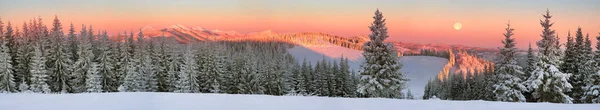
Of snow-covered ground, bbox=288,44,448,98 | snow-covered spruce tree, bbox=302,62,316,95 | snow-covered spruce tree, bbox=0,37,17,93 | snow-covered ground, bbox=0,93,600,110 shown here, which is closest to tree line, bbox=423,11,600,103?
snow-covered ground, bbox=0,93,600,110

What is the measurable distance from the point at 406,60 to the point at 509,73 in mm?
129790

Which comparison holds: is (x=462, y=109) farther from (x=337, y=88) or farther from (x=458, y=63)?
(x=458, y=63)

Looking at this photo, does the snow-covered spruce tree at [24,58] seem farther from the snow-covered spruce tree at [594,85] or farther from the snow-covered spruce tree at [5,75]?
the snow-covered spruce tree at [594,85]

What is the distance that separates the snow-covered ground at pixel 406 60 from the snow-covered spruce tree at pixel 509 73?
274ft

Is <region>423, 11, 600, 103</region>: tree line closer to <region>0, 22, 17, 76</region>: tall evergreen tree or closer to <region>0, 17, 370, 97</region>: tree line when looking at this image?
<region>0, 17, 370, 97</region>: tree line

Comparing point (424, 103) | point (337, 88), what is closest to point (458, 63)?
point (337, 88)

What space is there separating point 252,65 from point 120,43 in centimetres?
1220

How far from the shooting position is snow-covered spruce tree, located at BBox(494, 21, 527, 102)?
22375 millimetres

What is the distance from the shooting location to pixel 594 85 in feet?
68.4

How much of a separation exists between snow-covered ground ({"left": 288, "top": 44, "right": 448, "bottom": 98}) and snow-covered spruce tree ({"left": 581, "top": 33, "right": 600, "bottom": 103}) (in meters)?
84.0

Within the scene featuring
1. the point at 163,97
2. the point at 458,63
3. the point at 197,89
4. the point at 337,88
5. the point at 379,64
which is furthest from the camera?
the point at 458,63

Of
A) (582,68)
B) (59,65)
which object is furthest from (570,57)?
(59,65)

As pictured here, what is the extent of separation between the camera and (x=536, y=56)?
2131 cm

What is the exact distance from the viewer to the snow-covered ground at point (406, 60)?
4852 inches
